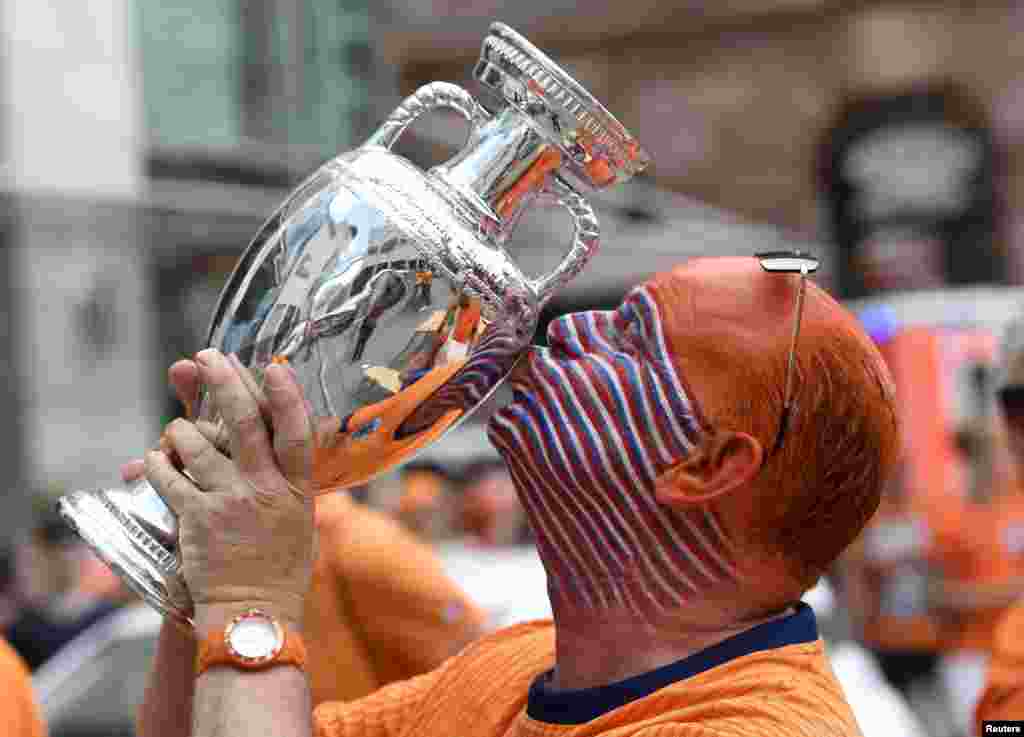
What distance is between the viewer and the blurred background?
7207 millimetres

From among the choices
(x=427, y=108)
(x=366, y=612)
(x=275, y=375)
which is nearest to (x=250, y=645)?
(x=275, y=375)

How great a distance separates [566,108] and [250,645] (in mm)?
643

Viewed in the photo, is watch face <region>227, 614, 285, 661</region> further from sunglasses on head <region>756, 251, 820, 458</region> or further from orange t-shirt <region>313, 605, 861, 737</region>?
sunglasses on head <region>756, 251, 820, 458</region>

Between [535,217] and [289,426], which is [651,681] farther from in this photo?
[535,217]

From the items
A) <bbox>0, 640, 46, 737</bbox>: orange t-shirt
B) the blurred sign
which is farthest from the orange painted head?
the blurred sign

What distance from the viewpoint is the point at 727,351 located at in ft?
5.59

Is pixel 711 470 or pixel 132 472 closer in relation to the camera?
pixel 711 470

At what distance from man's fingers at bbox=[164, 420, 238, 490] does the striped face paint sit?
295 mm

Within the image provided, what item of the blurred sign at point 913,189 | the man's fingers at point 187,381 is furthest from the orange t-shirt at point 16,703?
the blurred sign at point 913,189

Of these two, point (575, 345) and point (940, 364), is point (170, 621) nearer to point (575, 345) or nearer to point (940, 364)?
point (575, 345)

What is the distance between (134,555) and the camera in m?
1.71

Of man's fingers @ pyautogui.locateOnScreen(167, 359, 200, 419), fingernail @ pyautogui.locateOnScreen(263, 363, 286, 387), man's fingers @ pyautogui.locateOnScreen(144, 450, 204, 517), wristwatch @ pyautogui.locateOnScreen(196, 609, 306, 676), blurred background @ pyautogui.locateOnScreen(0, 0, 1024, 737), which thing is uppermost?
blurred background @ pyautogui.locateOnScreen(0, 0, 1024, 737)

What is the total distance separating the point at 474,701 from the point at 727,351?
506mm

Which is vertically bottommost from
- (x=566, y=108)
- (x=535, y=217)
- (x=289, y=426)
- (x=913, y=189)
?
(x=289, y=426)
